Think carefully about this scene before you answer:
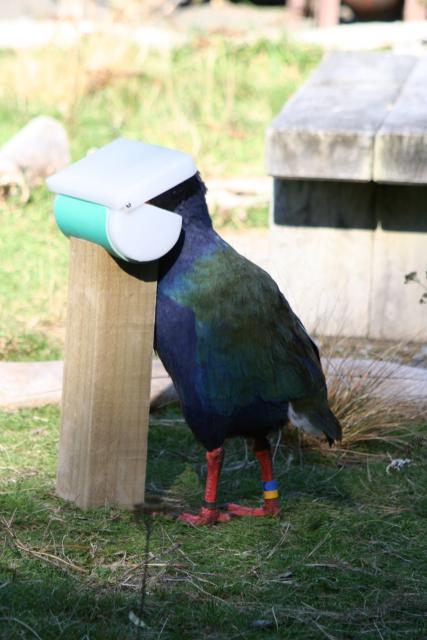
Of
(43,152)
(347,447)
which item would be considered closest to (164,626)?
(347,447)

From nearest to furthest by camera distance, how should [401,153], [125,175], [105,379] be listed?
[125,175]
[105,379]
[401,153]

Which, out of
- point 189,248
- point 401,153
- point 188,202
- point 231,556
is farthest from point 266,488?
point 401,153

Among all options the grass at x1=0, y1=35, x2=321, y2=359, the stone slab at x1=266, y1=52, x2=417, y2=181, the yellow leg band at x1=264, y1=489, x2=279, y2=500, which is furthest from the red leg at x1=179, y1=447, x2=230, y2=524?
the grass at x1=0, y1=35, x2=321, y2=359

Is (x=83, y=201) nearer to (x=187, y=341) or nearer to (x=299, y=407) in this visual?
(x=187, y=341)

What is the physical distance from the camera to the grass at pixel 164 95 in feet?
26.0

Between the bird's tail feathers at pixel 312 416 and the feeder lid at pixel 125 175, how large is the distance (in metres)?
0.79

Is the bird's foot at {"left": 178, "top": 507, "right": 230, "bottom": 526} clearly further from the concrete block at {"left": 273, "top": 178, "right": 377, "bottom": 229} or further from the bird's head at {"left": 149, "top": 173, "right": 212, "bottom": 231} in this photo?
the concrete block at {"left": 273, "top": 178, "right": 377, "bottom": 229}

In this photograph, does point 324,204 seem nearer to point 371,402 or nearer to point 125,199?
point 371,402

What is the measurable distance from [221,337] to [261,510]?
2.02 feet

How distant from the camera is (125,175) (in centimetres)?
316

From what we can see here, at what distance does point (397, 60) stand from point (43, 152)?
2228 mm

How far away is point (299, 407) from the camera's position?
11.5 feet

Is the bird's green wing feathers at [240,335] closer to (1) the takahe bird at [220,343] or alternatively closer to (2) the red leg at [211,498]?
(1) the takahe bird at [220,343]

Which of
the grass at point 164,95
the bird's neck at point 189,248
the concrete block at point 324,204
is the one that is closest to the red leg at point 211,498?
the bird's neck at point 189,248
